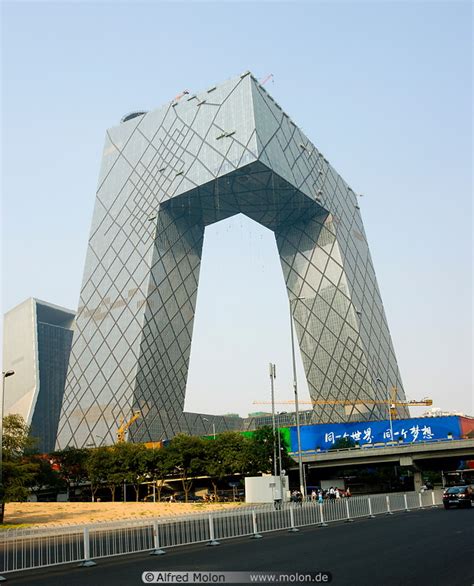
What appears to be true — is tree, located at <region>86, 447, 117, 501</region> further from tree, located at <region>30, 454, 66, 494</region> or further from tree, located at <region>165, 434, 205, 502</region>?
tree, located at <region>165, 434, 205, 502</region>

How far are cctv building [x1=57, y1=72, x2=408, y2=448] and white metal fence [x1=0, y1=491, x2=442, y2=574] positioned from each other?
5869 cm

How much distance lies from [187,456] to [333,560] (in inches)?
2286

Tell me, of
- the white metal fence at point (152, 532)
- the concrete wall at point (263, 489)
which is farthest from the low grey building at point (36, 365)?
the white metal fence at point (152, 532)

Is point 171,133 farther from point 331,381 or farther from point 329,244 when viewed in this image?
point 331,381

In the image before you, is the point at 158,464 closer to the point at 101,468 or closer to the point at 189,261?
the point at 101,468

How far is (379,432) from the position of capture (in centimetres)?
9162

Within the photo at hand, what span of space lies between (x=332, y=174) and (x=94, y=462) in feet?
235

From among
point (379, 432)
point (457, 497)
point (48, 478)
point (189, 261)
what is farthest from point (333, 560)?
point (189, 261)

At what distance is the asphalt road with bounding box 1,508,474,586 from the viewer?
A: 1425 centimetres

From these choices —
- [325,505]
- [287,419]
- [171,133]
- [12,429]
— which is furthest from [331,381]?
[325,505]

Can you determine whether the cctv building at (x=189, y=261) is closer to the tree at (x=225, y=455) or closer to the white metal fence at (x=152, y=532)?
the tree at (x=225, y=455)

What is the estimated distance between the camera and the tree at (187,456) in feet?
237

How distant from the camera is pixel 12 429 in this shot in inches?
1839

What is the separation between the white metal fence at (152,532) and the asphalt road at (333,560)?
3.54ft
